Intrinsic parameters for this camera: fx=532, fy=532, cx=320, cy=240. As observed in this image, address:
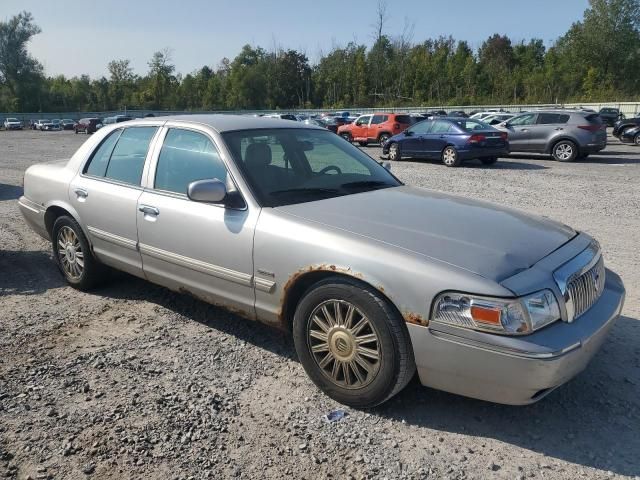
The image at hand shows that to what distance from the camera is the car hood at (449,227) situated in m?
2.79

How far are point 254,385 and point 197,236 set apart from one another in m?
1.07

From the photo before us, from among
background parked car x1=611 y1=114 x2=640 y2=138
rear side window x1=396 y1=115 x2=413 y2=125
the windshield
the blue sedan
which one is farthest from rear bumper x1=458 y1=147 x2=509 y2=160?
the windshield

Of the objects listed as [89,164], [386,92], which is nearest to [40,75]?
[386,92]

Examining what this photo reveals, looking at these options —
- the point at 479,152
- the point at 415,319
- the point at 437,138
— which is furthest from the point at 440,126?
the point at 415,319

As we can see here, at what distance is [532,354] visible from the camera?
8.19ft

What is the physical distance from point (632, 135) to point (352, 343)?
77.5 feet

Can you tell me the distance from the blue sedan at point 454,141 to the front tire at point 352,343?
1334 centimetres

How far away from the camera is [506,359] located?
2.53 metres

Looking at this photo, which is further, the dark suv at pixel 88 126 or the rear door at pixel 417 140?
the dark suv at pixel 88 126

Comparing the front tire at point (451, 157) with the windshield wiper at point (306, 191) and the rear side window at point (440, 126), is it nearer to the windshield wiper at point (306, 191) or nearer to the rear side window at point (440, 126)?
the rear side window at point (440, 126)

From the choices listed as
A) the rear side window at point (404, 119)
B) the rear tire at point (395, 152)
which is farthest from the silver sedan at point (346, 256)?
the rear side window at point (404, 119)

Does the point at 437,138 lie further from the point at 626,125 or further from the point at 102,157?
the point at 102,157

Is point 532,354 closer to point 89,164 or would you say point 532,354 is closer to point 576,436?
point 576,436

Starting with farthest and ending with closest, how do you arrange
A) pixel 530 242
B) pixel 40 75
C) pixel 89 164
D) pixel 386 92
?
pixel 40 75
pixel 386 92
pixel 89 164
pixel 530 242
